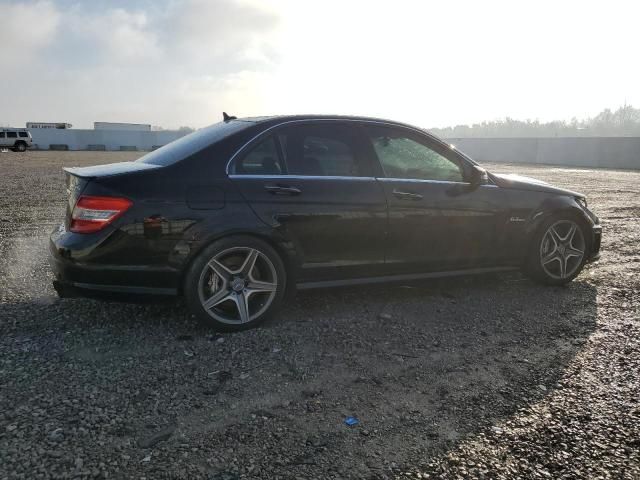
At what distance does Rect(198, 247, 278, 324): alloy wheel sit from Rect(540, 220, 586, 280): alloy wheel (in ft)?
9.33

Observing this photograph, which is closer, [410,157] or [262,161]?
[262,161]

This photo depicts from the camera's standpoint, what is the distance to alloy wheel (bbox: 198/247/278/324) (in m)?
3.51

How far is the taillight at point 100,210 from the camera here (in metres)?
3.23

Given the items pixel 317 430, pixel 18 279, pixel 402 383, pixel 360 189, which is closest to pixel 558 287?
pixel 360 189

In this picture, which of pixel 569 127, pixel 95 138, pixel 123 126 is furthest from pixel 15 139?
pixel 569 127

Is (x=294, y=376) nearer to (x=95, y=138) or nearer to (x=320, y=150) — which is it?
(x=320, y=150)

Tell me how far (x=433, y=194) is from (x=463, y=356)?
1506 mm

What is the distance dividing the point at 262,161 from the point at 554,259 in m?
3.14

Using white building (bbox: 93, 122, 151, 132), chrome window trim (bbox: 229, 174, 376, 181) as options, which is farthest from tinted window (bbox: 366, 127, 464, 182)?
white building (bbox: 93, 122, 151, 132)

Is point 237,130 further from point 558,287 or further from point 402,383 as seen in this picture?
point 558,287

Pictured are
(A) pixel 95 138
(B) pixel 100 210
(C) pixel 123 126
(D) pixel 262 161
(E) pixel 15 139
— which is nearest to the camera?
(B) pixel 100 210

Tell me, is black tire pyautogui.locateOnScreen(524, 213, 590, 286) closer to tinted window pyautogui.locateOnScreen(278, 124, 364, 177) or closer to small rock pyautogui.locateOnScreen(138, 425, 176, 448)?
tinted window pyautogui.locateOnScreen(278, 124, 364, 177)

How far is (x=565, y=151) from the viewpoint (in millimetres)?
35031

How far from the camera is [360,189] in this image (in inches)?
153
